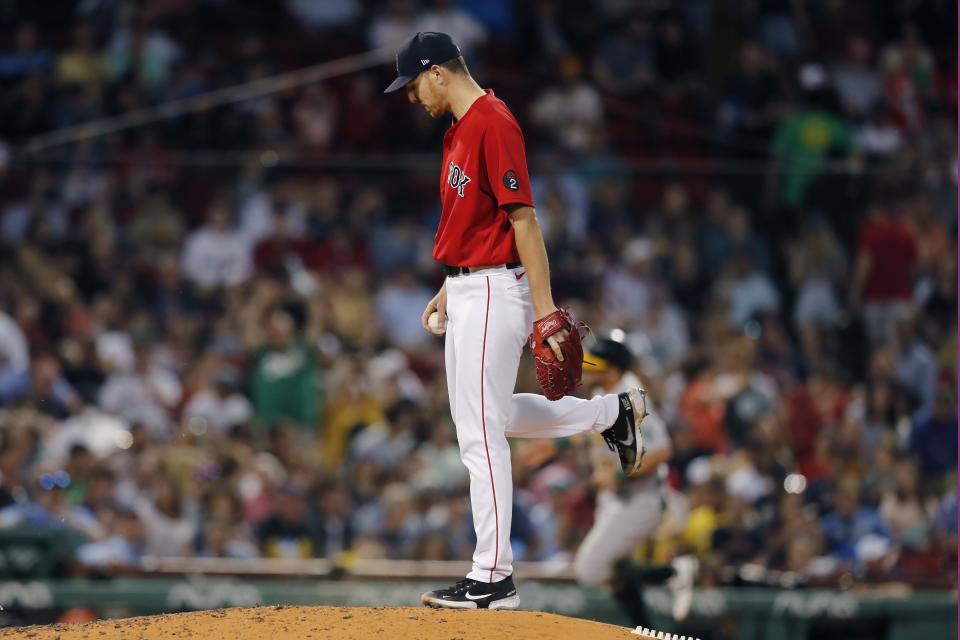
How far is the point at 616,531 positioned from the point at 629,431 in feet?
8.28

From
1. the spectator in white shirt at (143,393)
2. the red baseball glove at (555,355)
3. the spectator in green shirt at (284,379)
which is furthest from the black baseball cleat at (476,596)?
the spectator in white shirt at (143,393)

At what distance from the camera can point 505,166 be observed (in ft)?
17.6

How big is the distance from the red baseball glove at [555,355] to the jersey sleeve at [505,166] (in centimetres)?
41

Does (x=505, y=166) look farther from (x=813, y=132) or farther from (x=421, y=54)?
(x=813, y=132)

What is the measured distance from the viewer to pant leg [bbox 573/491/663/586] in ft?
27.6

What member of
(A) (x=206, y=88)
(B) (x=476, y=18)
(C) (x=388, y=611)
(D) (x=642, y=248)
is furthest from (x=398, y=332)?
(C) (x=388, y=611)

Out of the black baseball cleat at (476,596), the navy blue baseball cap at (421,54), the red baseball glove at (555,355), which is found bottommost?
the black baseball cleat at (476,596)

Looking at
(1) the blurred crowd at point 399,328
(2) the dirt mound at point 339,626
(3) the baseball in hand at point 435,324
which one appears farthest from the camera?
(1) the blurred crowd at point 399,328

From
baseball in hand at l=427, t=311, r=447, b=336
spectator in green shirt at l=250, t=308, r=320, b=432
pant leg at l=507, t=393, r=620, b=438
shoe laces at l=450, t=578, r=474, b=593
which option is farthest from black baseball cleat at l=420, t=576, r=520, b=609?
spectator in green shirt at l=250, t=308, r=320, b=432

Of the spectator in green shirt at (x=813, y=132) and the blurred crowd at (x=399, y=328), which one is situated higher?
the spectator in green shirt at (x=813, y=132)

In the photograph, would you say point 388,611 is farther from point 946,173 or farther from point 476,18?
point 476,18

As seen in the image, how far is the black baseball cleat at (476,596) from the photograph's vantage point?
5570 millimetres

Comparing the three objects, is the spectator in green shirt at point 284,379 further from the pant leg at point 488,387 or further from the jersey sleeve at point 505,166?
the jersey sleeve at point 505,166

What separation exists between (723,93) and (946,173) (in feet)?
11.3
